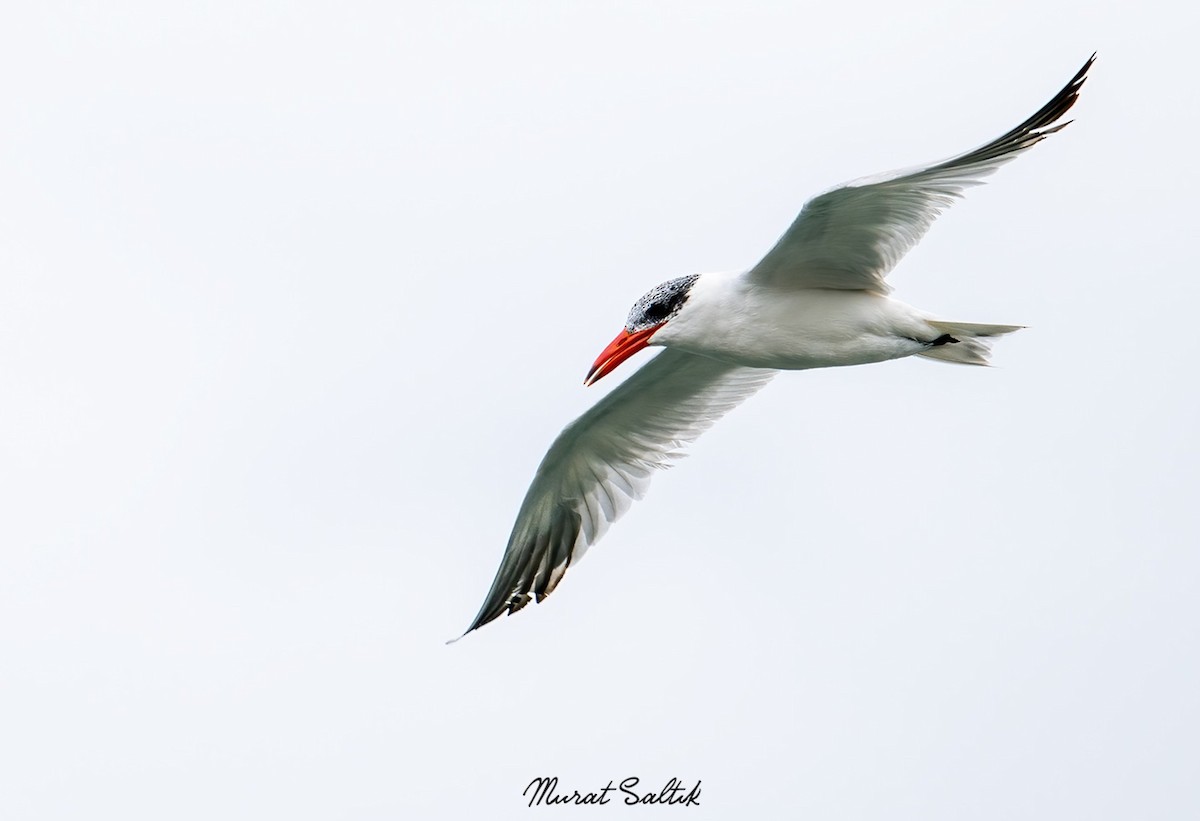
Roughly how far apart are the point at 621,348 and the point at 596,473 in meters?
2.31

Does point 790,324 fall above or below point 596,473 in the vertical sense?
below

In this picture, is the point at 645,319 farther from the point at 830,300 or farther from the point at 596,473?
the point at 596,473

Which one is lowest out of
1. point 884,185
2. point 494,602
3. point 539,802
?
point 539,802

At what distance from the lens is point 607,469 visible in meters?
15.1

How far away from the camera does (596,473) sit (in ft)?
49.6

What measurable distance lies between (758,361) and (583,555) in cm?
282

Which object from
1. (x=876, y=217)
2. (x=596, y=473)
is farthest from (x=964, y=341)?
(x=596, y=473)

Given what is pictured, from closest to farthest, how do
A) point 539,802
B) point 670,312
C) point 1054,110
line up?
point 1054,110, point 670,312, point 539,802

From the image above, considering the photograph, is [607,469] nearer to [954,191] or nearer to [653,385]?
[653,385]

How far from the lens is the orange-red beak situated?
42.5 feet

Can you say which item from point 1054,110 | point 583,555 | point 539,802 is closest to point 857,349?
point 1054,110

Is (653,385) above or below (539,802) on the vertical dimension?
above

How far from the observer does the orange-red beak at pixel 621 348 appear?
1295 centimetres

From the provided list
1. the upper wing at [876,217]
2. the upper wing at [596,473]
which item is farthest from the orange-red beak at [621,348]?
the upper wing at [596,473]
